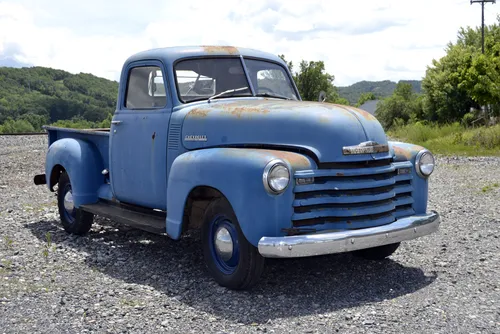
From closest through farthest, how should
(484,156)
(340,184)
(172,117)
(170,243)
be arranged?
(340,184) → (172,117) → (170,243) → (484,156)

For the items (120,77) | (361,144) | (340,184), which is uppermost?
(120,77)

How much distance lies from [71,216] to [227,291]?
10.1 feet

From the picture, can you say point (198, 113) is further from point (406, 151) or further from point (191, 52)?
point (406, 151)

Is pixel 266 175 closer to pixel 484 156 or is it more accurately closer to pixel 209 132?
pixel 209 132

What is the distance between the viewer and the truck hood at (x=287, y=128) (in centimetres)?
476

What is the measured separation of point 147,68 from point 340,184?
2.60 meters

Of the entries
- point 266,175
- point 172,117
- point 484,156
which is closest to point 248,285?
point 266,175

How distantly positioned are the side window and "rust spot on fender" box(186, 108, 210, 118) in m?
0.47

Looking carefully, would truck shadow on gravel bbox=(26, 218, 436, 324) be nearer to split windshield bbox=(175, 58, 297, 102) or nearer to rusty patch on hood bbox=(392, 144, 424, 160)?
rusty patch on hood bbox=(392, 144, 424, 160)

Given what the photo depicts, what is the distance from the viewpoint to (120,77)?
21.6 ft

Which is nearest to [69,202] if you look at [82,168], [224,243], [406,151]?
[82,168]

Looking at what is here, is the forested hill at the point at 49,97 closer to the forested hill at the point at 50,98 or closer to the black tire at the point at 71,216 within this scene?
the forested hill at the point at 50,98

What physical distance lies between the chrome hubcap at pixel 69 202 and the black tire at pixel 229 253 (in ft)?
8.96

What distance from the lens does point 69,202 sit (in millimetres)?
7238
